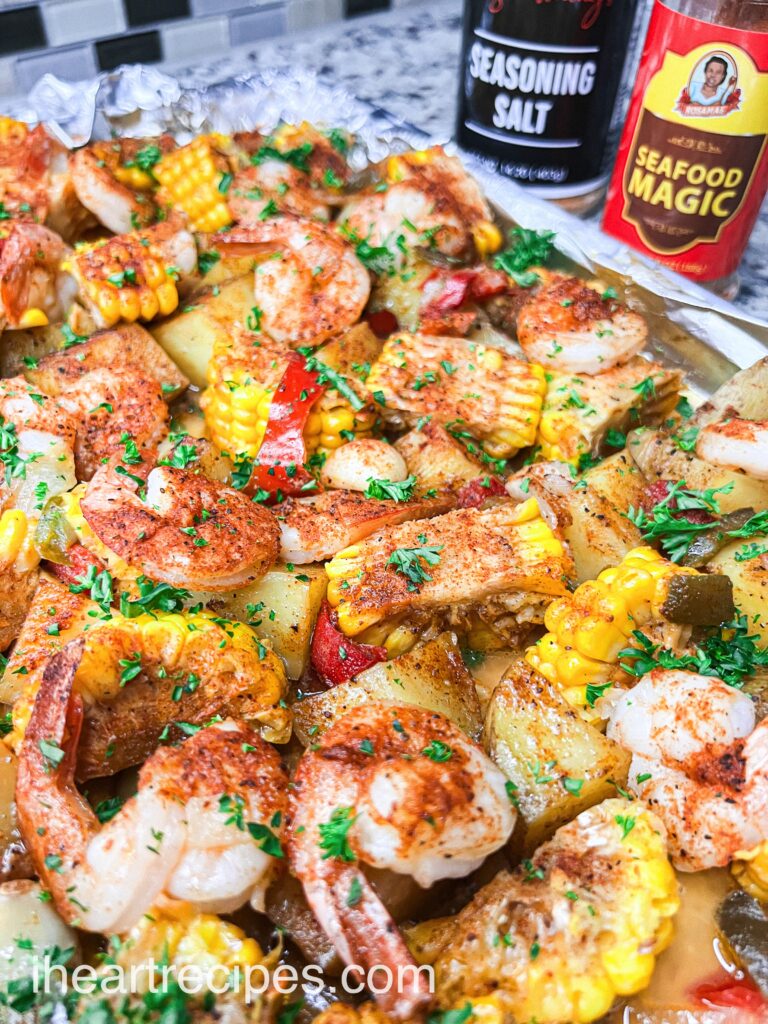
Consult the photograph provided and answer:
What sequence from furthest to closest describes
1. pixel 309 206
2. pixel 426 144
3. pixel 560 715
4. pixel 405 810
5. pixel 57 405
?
pixel 426 144 → pixel 309 206 → pixel 57 405 → pixel 560 715 → pixel 405 810

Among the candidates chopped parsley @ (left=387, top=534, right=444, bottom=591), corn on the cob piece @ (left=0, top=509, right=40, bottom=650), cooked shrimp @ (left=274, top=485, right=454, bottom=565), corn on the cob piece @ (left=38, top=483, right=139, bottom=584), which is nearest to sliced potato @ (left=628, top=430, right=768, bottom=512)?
cooked shrimp @ (left=274, top=485, right=454, bottom=565)

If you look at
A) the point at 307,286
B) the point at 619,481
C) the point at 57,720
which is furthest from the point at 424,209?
the point at 57,720

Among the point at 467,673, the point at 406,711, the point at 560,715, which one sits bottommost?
the point at 467,673

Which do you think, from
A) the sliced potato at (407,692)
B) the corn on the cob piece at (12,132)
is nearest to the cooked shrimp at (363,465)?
the sliced potato at (407,692)

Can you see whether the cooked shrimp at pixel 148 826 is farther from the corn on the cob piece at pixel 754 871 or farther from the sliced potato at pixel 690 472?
the sliced potato at pixel 690 472

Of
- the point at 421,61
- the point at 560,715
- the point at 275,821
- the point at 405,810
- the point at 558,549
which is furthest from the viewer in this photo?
the point at 421,61

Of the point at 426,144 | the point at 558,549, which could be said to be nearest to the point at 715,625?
the point at 558,549

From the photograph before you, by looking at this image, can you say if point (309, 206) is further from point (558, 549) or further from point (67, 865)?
point (67, 865)
